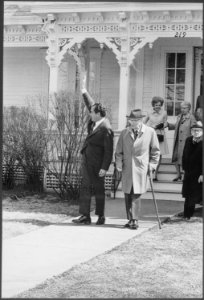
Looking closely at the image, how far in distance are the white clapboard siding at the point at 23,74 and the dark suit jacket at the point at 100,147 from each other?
3.23 meters

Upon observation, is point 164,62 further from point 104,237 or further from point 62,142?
point 104,237

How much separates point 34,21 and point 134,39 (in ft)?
6.32

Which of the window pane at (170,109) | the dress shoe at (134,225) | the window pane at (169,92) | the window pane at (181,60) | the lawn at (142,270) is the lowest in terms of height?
the lawn at (142,270)

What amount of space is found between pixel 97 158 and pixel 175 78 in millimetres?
4648

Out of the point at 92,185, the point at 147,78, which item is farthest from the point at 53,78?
the point at 92,185

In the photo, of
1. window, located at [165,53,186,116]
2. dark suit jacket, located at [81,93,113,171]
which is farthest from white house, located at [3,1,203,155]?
dark suit jacket, located at [81,93,113,171]

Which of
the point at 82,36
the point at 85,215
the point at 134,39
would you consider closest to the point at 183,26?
the point at 134,39

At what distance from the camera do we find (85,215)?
636 centimetres

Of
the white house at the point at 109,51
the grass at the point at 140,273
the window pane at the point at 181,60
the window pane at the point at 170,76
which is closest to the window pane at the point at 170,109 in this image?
the white house at the point at 109,51

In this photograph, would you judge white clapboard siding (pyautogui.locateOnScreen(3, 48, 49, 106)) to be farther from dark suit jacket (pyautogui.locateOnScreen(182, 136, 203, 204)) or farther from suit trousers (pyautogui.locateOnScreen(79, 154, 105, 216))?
dark suit jacket (pyautogui.locateOnScreen(182, 136, 203, 204))

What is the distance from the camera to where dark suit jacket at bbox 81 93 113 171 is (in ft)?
20.1

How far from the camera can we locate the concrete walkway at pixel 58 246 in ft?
13.7

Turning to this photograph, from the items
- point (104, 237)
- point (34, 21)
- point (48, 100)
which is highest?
point (34, 21)

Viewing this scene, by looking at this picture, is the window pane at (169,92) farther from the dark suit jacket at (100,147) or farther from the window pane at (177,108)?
the dark suit jacket at (100,147)
